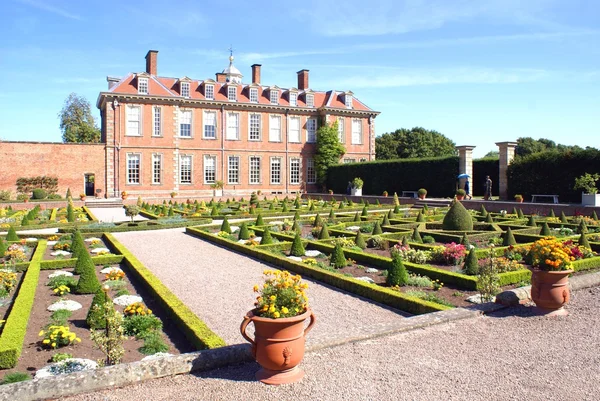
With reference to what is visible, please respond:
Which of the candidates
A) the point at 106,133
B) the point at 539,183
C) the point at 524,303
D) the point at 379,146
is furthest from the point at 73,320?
the point at 379,146

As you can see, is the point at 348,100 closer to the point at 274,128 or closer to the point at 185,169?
the point at 274,128

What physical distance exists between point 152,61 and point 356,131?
53.5ft

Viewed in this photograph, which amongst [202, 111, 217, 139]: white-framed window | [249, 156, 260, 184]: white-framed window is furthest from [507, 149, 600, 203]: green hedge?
[202, 111, 217, 139]: white-framed window

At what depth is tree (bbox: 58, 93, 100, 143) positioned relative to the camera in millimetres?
53625

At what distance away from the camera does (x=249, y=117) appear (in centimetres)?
3597

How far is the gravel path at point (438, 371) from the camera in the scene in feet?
13.1

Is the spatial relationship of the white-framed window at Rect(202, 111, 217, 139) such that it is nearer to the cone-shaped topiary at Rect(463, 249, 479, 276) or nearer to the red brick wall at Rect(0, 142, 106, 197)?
the red brick wall at Rect(0, 142, 106, 197)

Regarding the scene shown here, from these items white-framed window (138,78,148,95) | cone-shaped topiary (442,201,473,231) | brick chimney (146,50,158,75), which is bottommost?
cone-shaped topiary (442,201,473,231)

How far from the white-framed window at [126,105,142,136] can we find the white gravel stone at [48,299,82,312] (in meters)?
26.6

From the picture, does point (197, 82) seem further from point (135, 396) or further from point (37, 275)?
point (135, 396)

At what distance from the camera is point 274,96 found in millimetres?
36938

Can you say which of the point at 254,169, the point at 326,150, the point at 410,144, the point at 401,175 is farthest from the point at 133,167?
the point at 410,144

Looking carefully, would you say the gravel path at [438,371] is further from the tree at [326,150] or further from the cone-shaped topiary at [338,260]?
the tree at [326,150]

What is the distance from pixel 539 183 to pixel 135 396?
24466mm
